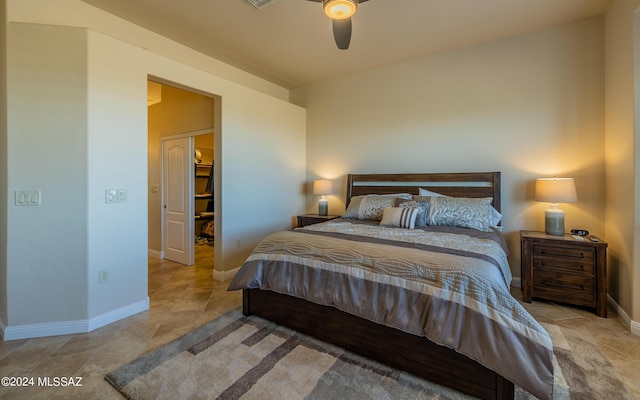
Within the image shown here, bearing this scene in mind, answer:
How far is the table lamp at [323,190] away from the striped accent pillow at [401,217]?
4.79 ft

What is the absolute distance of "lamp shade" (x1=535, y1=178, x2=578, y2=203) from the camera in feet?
9.09

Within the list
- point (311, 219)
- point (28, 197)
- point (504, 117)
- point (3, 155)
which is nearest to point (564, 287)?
point (504, 117)

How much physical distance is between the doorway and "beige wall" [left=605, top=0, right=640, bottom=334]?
14.7ft

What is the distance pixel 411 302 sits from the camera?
1.75 metres

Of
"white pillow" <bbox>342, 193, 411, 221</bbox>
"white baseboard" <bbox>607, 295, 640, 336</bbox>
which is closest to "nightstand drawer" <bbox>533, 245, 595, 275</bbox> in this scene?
"white baseboard" <bbox>607, 295, 640, 336</bbox>

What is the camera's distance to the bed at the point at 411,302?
4.85 ft

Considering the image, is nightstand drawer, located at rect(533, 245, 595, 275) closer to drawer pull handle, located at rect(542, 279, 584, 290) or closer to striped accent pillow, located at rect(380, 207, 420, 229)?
drawer pull handle, located at rect(542, 279, 584, 290)

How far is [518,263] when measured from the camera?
3.38 metres

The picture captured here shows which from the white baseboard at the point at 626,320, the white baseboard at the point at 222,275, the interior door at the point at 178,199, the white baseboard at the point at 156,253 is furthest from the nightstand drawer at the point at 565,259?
the white baseboard at the point at 156,253

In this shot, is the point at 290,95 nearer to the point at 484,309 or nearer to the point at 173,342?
the point at 173,342

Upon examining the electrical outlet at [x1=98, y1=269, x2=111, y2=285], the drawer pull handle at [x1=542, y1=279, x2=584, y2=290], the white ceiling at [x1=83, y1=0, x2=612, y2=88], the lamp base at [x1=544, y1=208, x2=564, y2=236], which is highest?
the white ceiling at [x1=83, y1=0, x2=612, y2=88]

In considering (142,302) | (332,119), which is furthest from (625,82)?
(142,302)

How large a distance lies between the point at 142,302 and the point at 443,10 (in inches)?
166

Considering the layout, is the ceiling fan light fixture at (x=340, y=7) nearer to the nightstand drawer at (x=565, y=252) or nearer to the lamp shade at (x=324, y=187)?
the lamp shade at (x=324, y=187)
